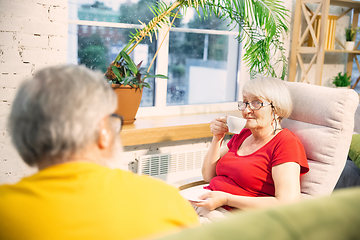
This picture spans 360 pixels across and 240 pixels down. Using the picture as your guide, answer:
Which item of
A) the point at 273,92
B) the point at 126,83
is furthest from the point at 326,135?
the point at 126,83

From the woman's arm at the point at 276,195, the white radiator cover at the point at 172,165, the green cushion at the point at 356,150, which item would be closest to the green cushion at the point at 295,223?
the woman's arm at the point at 276,195

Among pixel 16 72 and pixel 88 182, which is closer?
pixel 88 182

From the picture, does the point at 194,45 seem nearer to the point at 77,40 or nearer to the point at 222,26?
the point at 222,26

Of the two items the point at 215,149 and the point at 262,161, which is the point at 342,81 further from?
the point at 262,161

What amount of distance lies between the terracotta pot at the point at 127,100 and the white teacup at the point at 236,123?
0.72 m

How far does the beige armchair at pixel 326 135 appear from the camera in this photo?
65.2 inches

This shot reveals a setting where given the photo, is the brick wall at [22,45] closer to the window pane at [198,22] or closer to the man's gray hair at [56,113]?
the window pane at [198,22]

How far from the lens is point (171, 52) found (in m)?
2.68

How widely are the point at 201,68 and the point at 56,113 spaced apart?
227cm

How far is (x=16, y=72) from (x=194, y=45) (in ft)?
4.51

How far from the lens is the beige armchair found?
166 cm

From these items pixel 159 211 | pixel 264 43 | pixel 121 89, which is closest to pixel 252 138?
pixel 121 89

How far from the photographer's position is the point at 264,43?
253 cm

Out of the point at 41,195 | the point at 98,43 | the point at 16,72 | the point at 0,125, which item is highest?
the point at 98,43
